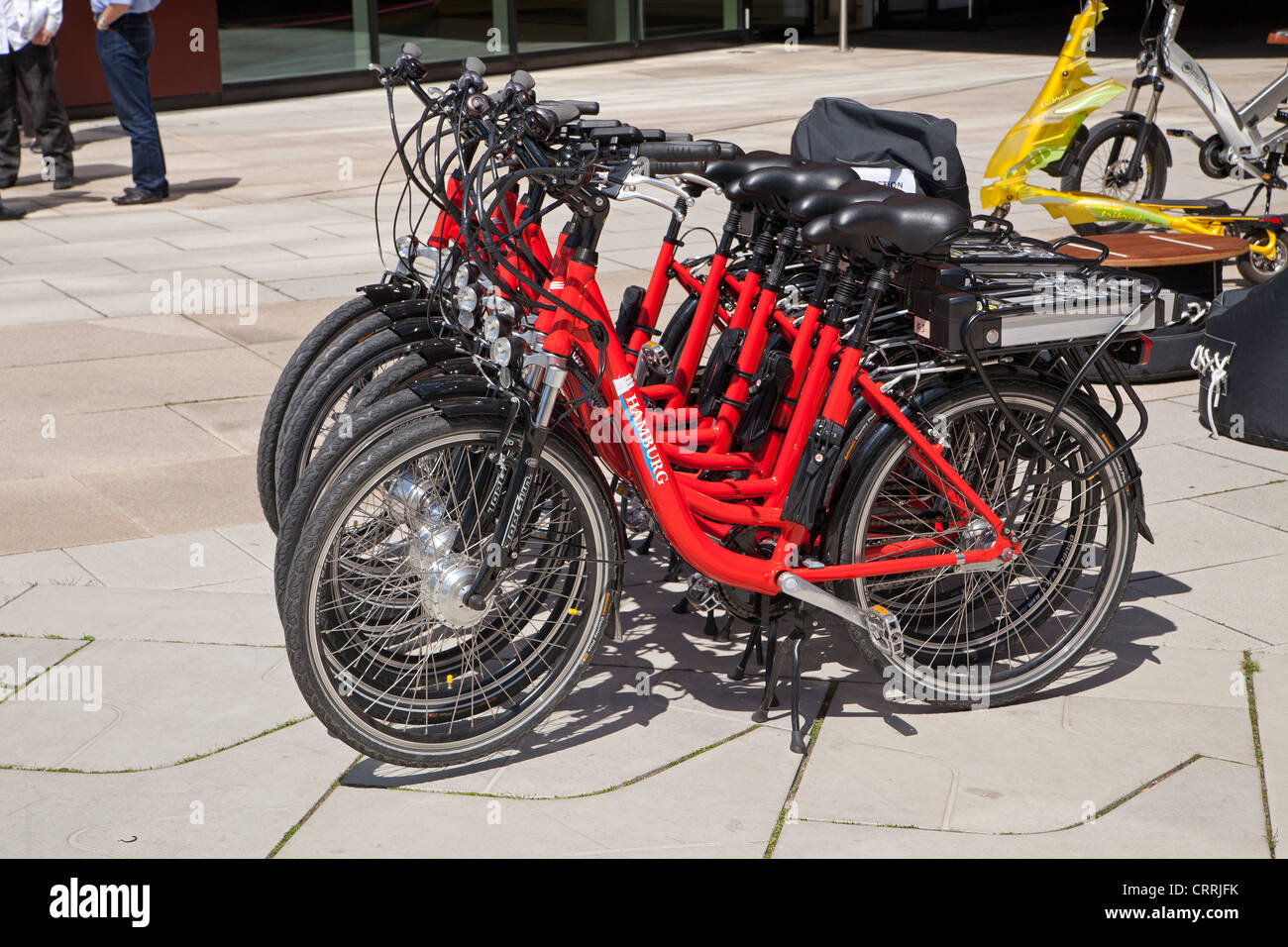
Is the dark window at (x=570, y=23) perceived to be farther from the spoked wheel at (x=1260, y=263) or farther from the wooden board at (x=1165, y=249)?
the wooden board at (x=1165, y=249)

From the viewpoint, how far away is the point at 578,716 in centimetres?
368

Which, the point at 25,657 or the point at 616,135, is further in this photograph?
the point at 25,657

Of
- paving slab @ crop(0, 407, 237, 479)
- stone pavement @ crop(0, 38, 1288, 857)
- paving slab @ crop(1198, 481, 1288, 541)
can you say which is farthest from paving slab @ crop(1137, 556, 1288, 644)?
paving slab @ crop(0, 407, 237, 479)

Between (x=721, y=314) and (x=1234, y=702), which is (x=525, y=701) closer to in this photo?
(x=721, y=314)

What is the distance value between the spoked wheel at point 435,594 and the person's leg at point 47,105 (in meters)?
8.18

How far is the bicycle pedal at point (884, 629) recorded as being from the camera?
140 inches

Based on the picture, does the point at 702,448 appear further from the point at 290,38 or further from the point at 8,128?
the point at 290,38

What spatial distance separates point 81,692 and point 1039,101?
227 inches

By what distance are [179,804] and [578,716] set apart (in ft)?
3.22

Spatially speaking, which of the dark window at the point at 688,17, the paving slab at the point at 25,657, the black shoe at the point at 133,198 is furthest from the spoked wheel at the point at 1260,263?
the dark window at the point at 688,17

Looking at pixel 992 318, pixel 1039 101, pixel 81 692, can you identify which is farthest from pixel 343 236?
pixel 992 318

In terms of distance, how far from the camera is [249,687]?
12.5 ft

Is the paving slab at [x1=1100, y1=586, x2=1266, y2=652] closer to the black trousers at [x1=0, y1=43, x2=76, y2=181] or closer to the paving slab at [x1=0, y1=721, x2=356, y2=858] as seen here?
the paving slab at [x1=0, y1=721, x2=356, y2=858]

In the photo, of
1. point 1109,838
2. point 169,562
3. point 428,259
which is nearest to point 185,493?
point 169,562
